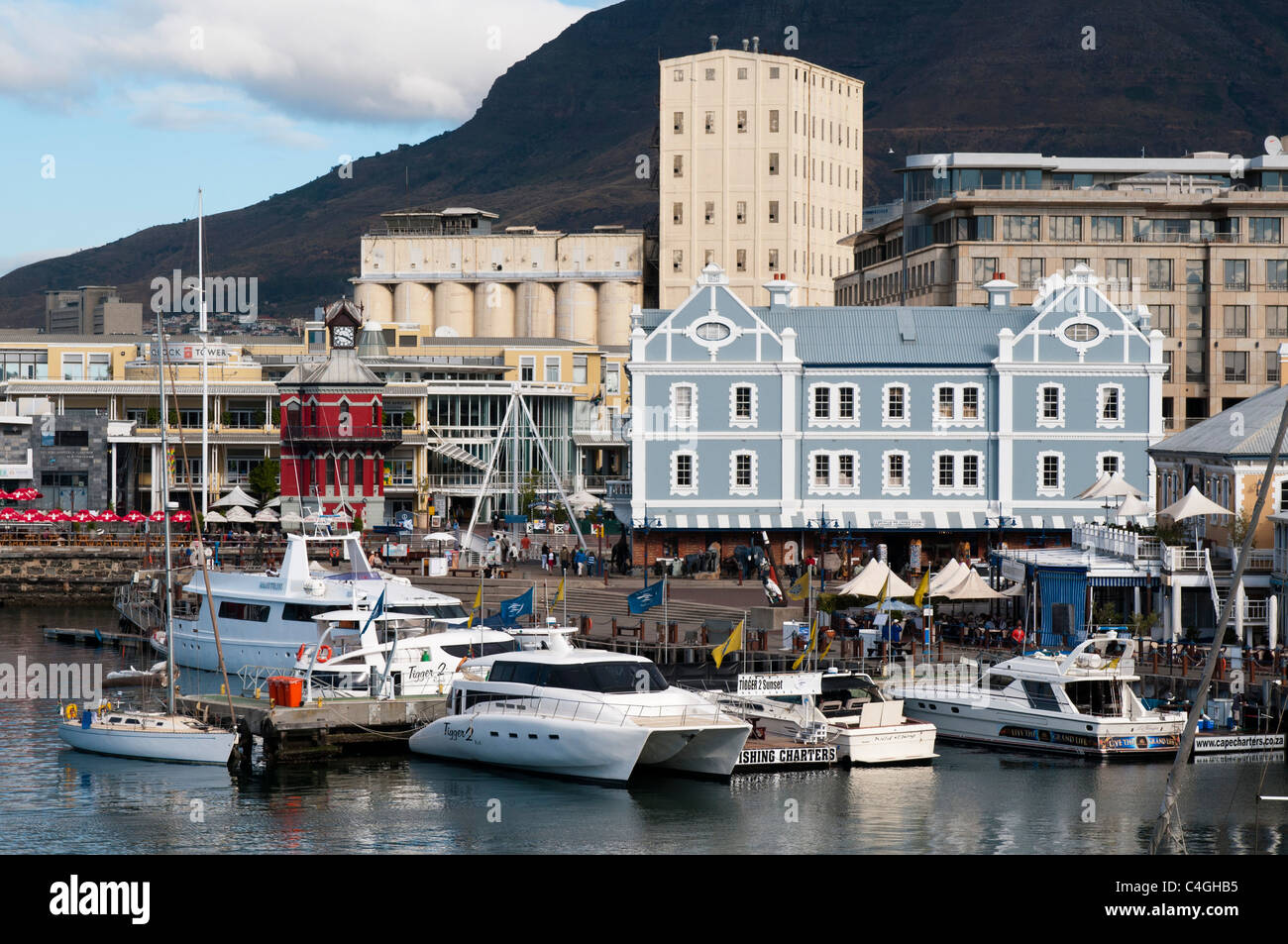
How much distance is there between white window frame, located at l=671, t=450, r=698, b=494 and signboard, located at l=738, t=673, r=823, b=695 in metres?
29.2

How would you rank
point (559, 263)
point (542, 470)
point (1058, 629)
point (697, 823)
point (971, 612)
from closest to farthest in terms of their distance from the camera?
point (697, 823) < point (1058, 629) < point (971, 612) < point (542, 470) < point (559, 263)

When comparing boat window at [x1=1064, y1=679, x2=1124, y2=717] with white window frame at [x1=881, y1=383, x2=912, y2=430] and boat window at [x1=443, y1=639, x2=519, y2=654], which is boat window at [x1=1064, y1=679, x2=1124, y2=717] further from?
white window frame at [x1=881, y1=383, x2=912, y2=430]

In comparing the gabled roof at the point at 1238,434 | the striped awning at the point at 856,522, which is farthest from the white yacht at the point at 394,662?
A: the striped awning at the point at 856,522

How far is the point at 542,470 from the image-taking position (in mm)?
115188

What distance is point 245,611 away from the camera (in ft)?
199

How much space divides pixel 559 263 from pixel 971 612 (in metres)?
106

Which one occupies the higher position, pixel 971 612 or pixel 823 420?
pixel 823 420

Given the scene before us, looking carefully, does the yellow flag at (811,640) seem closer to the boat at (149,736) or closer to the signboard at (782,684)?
the signboard at (782,684)

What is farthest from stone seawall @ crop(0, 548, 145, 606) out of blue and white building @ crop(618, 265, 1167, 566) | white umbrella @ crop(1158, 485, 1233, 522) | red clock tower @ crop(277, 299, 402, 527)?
white umbrella @ crop(1158, 485, 1233, 522)

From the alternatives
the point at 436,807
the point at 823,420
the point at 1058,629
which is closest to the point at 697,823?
the point at 436,807

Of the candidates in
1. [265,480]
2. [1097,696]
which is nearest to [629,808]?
[1097,696]

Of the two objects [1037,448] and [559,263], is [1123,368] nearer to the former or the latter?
[1037,448]

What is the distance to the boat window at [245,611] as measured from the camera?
2360 inches

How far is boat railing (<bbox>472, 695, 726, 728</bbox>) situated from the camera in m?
42.2
